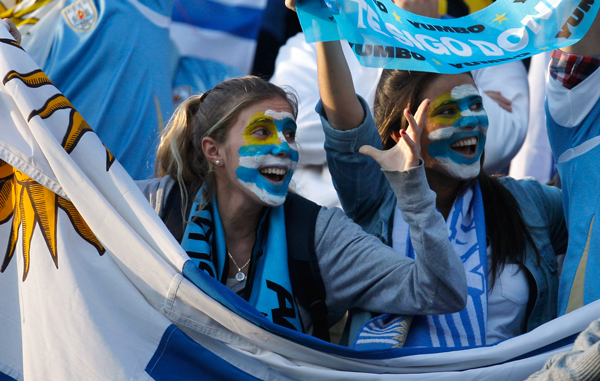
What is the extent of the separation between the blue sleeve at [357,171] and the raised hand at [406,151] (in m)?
0.23

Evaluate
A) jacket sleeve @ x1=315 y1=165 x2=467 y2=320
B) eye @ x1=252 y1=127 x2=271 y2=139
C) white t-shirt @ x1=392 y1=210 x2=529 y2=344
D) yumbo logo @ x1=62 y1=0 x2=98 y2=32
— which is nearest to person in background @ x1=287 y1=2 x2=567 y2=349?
white t-shirt @ x1=392 y1=210 x2=529 y2=344

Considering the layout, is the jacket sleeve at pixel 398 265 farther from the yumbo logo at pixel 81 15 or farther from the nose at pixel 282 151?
the yumbo logo at pixel 81 15

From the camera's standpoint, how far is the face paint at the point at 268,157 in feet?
7.75

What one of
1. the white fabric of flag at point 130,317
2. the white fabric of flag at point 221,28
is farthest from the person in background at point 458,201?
the white fabric of flag at point 221,28

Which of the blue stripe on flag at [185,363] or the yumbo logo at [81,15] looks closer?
the blue stripe on flag at [185,363]

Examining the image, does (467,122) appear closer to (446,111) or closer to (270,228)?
(446,111)

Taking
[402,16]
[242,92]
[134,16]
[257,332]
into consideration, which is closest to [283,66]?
[134,16]

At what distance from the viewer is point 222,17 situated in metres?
4.55

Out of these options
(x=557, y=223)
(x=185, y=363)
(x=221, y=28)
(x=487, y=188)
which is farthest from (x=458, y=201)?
(x=221, y=28)

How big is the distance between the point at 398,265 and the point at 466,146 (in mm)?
597

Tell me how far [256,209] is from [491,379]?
99cm

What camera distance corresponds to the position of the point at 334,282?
222 centimetres

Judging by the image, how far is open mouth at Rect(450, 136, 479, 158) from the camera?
248 centimetres

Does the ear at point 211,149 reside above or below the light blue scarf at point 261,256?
Result: above
